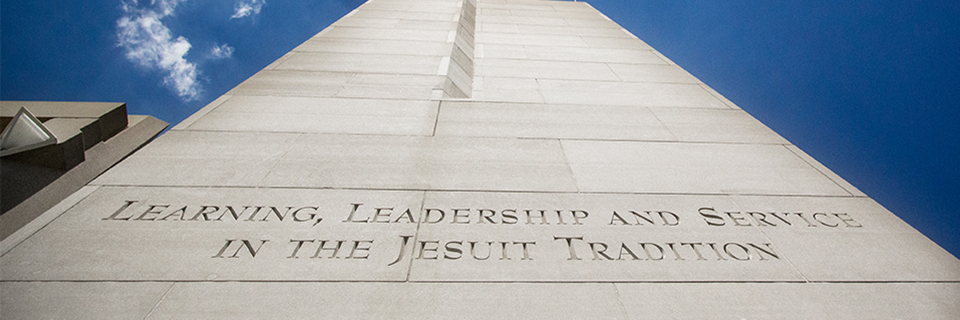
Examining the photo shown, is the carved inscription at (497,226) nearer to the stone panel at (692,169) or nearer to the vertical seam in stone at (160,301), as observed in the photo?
the vertical seam in stone at (160,301)

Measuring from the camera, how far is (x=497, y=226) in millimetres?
3998

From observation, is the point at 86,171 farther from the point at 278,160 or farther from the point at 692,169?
the point at 692,169

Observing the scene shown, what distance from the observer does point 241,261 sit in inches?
136

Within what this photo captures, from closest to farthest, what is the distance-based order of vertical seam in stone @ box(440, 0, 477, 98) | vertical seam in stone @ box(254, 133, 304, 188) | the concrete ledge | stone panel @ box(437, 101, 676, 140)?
vertical seam in stone @ box(254, 133, 304, 188) → the concrete ledge → stone panel @ box(437, 101, 676, 140) → vertical seam in stone @ box(440, 0, 477, 98)

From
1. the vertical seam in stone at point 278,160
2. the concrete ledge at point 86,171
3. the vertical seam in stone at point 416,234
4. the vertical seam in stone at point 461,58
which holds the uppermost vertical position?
the vertical seam in stone at point 461,58

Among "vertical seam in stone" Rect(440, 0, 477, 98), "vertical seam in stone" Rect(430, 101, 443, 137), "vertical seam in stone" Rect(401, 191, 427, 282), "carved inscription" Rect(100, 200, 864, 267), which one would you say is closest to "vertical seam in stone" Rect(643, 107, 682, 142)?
"carved inscription" Rect(100, 200, 864, 267)

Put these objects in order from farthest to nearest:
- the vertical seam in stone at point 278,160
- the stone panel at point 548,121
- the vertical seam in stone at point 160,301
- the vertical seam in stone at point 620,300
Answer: the stone panel at point 548,121 → the vertical seam in stone at point 278,160 → the vertical seam in stone at point 620,300 → the vertical seam in stone at point 160,301

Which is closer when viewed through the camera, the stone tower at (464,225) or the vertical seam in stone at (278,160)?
the stone tower at (464,225)

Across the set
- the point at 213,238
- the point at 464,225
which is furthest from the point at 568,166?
the point at 213,238

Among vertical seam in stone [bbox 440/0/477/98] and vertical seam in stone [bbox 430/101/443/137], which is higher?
vertical seam in stone [bbox 440/0/477/98]

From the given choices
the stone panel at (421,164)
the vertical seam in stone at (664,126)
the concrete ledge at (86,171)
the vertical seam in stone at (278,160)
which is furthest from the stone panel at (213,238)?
the vertical seam in stone at (664,126)

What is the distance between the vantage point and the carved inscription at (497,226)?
3.62m

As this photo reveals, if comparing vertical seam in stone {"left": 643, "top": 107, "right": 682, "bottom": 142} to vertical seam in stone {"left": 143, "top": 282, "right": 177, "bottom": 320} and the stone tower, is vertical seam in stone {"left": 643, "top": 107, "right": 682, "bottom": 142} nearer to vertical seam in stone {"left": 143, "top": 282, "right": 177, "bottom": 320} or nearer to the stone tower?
the stone tower

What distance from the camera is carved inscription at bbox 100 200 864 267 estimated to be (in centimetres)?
362
